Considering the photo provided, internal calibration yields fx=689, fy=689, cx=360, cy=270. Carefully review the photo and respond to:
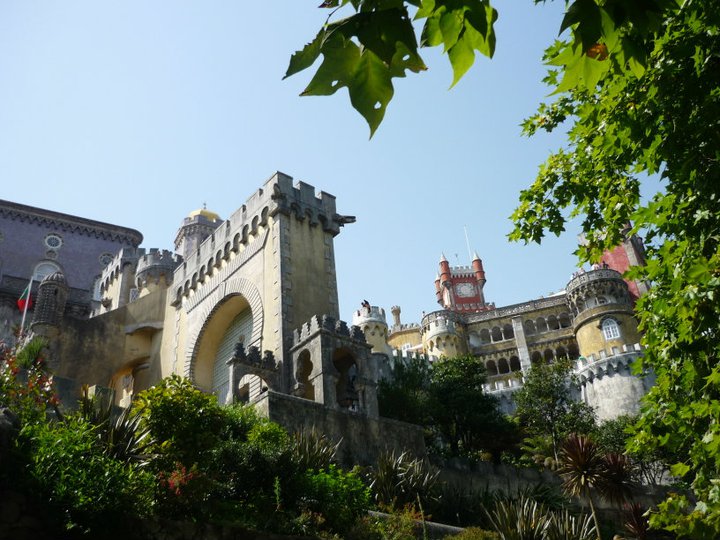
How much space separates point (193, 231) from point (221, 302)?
58.3 ft

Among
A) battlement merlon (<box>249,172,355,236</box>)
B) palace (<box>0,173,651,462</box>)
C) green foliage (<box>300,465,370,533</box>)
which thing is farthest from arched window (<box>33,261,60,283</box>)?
green foliage (<box>300,465,370,533</box>)

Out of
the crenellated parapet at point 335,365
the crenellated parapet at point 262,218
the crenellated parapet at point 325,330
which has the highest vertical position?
the crenellated parapet at point 262,218

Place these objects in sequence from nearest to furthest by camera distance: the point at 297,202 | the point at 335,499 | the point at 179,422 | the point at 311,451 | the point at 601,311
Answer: the point at 179,422
the point at 335,499
the point at 311,451
the point at 297,202
the point at 601,311

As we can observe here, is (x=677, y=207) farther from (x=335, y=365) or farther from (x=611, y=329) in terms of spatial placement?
(x=611, y=329)

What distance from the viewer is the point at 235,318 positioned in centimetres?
2662

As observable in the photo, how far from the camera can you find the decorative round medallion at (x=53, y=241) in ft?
143

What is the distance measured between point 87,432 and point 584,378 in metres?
39.5

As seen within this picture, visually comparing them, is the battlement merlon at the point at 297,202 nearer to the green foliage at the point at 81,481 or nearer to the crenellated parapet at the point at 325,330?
the crenellated parapet at the point at 325,330

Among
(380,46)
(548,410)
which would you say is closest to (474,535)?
(380,46)

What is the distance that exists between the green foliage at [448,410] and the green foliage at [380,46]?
871 inches

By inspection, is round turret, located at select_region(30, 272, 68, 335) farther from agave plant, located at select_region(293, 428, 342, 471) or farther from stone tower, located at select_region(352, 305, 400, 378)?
stone tower, located at select_region(352, 305, 400, 378)

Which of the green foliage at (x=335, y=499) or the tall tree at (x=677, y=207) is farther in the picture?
the green foliage at (x=335, y=499)

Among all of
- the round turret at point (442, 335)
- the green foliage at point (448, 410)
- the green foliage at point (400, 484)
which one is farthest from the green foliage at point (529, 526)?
the round turret at point (442, 335)

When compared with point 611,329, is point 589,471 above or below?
below
